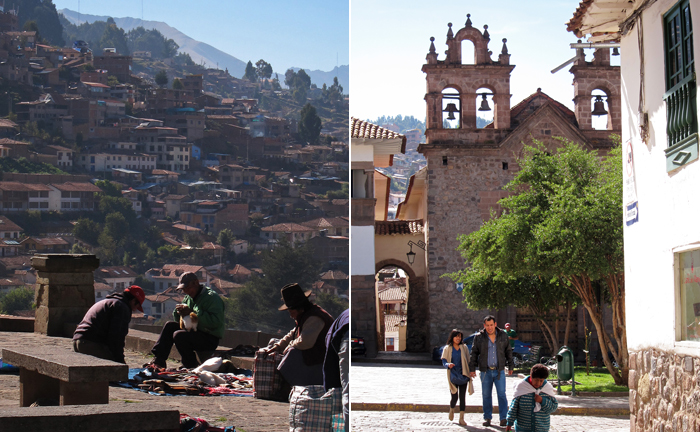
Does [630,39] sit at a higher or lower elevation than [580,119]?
lower

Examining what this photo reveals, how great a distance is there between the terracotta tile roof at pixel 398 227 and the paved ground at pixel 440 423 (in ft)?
48.0

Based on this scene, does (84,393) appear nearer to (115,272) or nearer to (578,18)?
(578,18)

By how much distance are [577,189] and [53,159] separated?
133322mm

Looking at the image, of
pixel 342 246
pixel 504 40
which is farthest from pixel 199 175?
pixel 504 40

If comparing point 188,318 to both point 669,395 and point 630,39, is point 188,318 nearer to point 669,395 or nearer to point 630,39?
point 669,395

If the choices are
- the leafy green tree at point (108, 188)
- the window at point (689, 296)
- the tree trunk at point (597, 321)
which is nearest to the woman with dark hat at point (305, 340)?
the window at point (689, 296)

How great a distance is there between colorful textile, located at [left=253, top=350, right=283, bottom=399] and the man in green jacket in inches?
49.4

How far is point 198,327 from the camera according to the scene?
8.50 meters

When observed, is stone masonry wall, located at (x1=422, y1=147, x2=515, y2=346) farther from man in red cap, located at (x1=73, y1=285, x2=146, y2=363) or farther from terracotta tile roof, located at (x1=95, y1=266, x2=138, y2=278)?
terracotta tile roof, located at (x1=95, y1=266, x2=138, y2=278)

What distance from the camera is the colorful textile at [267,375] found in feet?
24.0

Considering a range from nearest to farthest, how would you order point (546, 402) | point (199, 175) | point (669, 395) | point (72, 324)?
point (546, 402), point (669, 395), point (72, 324), point (199, 175)

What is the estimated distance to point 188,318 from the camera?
8344 millimetres

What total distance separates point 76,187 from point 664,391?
426 feet

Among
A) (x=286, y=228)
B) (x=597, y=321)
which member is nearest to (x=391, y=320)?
(x=597, y=321)
